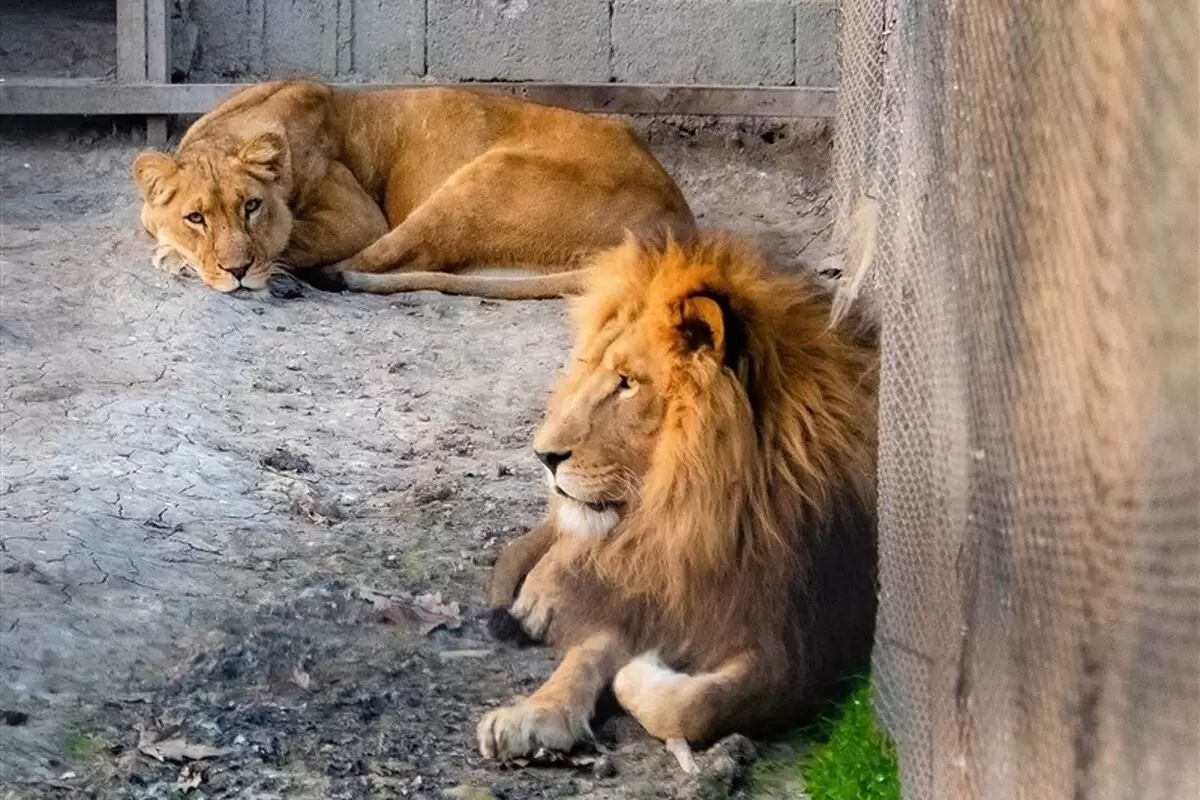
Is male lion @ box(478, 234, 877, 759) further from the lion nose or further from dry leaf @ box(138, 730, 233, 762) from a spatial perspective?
the lion nose

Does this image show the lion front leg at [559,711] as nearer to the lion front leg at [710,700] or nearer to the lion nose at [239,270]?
the lion front leg at [710,700]

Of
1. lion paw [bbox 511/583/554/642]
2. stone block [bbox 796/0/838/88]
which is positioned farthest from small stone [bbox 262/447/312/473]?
stone block [bbox 796/0/838/88]

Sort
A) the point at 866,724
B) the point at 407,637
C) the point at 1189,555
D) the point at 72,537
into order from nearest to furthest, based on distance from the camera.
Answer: the point at 1189,555 → the point at 866,724 → the point at 407,637 → the point at 72,537

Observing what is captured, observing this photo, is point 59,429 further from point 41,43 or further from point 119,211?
point 41,43

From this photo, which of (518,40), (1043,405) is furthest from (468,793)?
(518,40)

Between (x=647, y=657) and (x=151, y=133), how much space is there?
582cm

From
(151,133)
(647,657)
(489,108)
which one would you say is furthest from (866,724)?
(151,133)

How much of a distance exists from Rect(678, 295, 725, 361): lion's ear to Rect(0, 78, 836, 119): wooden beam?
5209 millimetres

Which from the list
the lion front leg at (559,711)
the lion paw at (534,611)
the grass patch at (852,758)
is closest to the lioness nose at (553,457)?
the lion front leg at (559,711)

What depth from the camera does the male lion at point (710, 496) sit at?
3049mm

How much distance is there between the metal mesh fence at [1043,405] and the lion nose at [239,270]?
403 centimetres

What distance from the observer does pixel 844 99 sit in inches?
245

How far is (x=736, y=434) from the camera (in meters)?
3.05

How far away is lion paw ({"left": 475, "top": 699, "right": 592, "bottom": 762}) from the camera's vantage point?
9.98 feet
